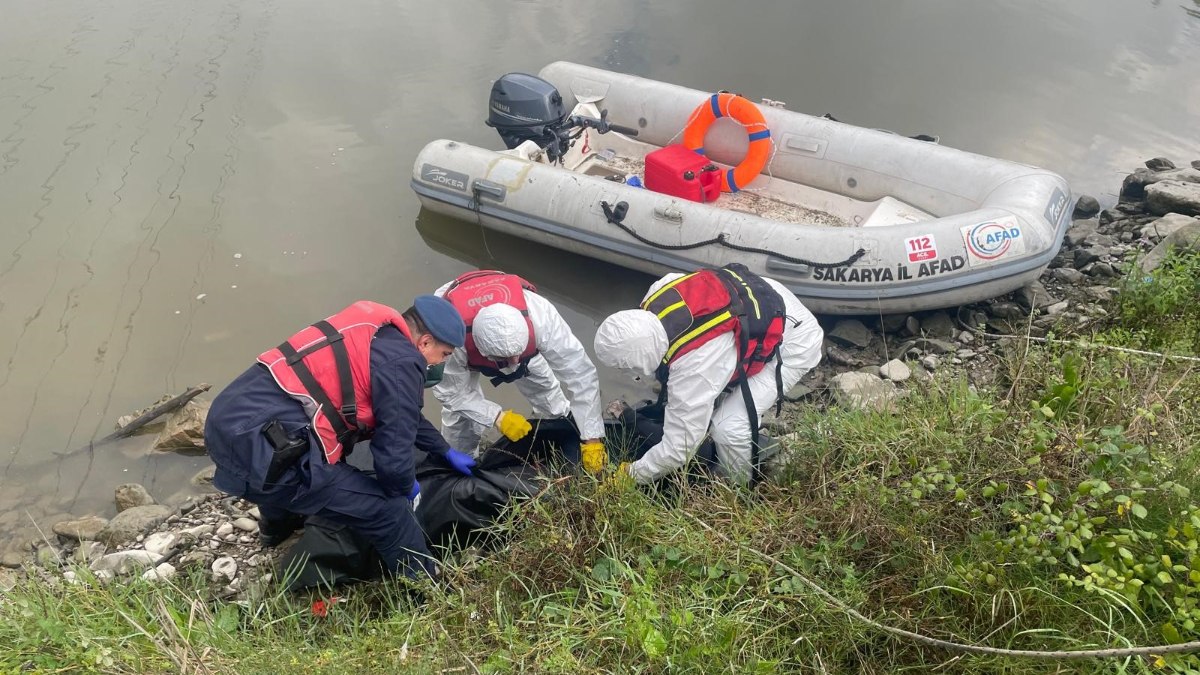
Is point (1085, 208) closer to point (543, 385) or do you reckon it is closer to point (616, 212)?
point (616, 212)

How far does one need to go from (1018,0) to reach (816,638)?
29.8ft

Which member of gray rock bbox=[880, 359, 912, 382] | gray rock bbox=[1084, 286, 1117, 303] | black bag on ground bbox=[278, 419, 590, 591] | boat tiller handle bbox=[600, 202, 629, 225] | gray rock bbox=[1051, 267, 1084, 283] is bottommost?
black bag on ground bbox=[278, 419, 590, 591]

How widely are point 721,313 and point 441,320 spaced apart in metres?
1.04

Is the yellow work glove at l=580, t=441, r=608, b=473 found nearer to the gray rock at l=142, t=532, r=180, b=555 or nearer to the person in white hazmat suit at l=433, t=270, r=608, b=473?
the person in white hazmat suit at l=433, t=270, r=608, b=473

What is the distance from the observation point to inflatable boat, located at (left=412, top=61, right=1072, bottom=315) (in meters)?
4.13

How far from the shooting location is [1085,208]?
18.7 ft

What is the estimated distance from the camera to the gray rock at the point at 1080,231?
16.8 feet

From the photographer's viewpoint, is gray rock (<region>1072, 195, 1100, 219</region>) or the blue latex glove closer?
the blue latex glove

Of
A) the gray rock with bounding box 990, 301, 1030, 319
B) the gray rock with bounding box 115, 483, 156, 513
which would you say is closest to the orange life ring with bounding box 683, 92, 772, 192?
the gray rock with bounding box 990, 301, 1030, 319

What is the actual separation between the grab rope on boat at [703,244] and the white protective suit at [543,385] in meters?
1.33

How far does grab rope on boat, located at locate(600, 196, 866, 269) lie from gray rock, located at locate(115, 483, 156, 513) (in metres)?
2.81

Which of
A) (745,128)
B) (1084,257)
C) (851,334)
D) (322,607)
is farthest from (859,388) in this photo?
(322,607)

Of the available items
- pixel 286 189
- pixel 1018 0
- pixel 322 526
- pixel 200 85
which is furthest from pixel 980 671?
pixel 1018 0

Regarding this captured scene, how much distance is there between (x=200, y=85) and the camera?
7.00m
